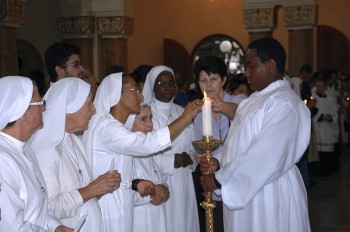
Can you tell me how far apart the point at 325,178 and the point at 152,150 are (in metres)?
8.60

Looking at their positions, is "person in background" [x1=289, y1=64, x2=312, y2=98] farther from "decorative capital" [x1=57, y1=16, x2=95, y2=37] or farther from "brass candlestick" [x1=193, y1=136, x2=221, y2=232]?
"brass candlestick" [x1=193, y1=136, x2=221, y2=232]

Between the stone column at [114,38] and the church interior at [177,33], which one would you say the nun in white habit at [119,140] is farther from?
the stone column at [114,38]

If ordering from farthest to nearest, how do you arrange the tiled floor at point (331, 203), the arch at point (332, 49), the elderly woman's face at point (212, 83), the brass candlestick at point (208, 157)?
the arch at point (332, 49), the tiled floor at point (331, 203), the elderly woman's face at point (212, 83), the brass candlestick at point (208, 157)

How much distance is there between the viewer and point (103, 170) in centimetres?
451

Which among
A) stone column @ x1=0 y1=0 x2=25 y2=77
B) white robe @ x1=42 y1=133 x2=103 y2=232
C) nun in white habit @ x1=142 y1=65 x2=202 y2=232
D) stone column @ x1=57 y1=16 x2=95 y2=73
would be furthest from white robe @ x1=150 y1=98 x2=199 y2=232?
stone column @ x1=57 y1=16 x2=95 y2=73

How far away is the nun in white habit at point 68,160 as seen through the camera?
373 cm

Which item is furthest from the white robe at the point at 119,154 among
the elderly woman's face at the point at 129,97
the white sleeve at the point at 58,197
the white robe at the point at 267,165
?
the white sleeve at the point at 58,197

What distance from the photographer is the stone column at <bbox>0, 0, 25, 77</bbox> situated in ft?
34.6

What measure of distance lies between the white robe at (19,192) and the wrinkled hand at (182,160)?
2.27 m

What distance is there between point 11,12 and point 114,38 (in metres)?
4.00

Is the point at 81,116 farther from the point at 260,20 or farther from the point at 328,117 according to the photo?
the point at 260,20

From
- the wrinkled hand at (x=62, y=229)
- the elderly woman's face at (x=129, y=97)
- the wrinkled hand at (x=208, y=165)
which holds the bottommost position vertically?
the wrinkled hand at (x=62, y=229)

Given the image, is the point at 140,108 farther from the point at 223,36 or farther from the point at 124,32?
the point at 223,36

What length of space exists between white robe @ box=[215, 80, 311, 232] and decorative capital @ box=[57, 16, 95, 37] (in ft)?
33.4
